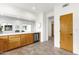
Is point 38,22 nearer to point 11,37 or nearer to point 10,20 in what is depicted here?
point 10,20

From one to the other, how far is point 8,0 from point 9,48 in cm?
329

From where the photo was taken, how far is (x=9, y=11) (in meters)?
4.91

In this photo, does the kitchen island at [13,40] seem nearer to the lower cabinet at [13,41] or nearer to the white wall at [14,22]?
the lower cabinet at [13,41]

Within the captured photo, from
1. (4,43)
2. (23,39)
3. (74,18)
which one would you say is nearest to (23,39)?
(23,39)

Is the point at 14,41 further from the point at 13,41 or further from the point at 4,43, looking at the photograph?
the point at 4,43

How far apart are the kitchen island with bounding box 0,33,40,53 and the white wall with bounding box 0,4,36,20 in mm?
1184

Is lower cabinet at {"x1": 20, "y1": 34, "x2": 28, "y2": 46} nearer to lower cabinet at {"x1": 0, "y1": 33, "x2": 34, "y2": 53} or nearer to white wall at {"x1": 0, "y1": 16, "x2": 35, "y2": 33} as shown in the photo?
lower cabinet at {"x1": 0, "y1": 33, "x2": 34, "y2": 53}

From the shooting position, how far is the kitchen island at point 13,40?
13.0 ft

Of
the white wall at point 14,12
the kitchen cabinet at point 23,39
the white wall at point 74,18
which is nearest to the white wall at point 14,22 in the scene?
the white wall at point 14,12

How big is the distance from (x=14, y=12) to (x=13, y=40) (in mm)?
1672

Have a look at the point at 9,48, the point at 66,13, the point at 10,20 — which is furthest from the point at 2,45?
the point at 66,13

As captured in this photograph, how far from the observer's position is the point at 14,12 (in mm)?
5250

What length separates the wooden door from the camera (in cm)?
417

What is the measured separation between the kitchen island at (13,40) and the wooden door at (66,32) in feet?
7.14
